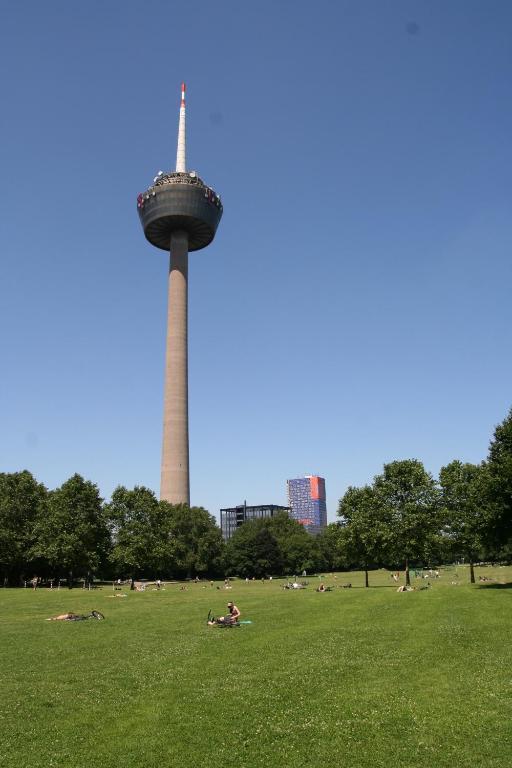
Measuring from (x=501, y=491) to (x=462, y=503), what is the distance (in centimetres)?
1913

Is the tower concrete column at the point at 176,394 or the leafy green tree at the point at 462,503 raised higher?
the tower concrete column at the point at 176,394

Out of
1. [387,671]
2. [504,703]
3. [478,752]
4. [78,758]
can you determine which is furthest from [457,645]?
[78,758]

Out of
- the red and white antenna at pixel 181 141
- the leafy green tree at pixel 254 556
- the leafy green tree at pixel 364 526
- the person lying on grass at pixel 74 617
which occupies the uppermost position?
the red and white antenna at pixel 181 141

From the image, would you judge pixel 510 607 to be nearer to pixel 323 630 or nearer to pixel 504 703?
pixel 323 630

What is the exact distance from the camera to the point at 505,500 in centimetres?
4994

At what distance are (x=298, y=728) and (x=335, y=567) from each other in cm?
15348

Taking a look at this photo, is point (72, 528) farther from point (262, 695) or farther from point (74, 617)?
point (262, 695)

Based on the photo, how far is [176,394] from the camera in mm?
138000

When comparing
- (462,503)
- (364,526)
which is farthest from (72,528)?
(462,503)

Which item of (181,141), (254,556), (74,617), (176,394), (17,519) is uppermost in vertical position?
(181,141)

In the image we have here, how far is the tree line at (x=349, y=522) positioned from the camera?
5466cm

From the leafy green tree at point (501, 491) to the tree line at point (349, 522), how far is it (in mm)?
86

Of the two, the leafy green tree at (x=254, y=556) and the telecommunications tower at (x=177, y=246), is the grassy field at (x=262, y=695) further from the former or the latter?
the telecommunications tower at (x=177, y=246)

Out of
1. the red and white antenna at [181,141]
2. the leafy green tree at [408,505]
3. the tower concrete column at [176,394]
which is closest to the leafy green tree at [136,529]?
the leafy green tree at [408,505]
